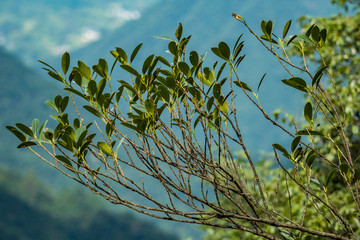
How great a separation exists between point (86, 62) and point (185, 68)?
91.9 ft

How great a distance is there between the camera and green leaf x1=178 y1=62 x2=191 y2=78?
919 millimetres

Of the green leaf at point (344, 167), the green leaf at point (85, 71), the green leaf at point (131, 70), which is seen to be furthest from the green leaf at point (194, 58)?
the green leaf at point (344, 167)

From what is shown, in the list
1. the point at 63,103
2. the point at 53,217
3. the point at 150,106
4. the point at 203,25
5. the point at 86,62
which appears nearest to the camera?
the point at 150,106

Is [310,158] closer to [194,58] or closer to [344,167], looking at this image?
[344,167]

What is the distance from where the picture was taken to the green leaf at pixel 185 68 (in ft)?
3.02

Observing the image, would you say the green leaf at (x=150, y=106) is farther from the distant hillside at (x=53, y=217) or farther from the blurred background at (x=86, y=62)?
the distant hillside at (x=53, y=217)

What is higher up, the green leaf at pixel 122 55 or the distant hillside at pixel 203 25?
the distant hillside at pixel 203 25

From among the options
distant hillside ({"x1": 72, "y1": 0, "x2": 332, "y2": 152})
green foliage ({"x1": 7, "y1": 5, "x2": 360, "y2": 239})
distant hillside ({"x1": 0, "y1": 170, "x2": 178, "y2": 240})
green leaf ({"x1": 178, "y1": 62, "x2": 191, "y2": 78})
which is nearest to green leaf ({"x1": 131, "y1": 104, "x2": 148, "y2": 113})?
green foliage ({"x1": 7, "y1": 5, "x2": 360, "y2": 239})

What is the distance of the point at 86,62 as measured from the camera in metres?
28.0

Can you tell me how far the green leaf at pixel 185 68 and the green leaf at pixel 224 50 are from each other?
84mm

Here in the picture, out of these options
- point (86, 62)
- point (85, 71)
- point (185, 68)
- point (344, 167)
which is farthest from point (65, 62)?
point (86, 62)

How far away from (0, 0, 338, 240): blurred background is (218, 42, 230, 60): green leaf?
114mm

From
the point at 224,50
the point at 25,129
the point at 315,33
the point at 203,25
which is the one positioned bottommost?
the point at 25,129

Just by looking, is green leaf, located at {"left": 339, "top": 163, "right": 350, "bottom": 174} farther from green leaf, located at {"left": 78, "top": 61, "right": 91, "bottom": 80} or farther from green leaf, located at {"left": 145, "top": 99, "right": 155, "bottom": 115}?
green leaf, located at {"left": 78, "top": 61, "right": 91, "bottom": 80}
